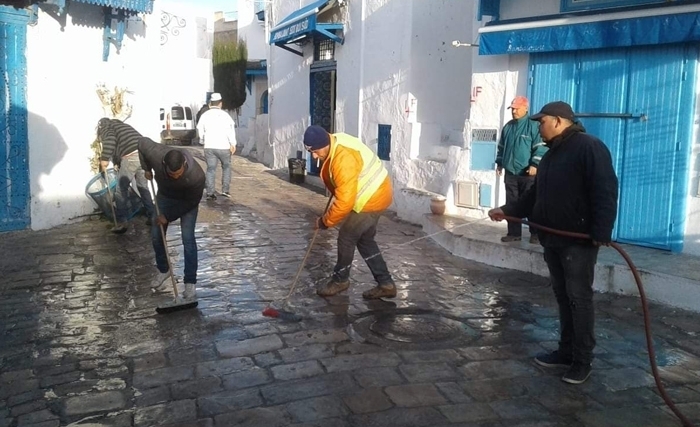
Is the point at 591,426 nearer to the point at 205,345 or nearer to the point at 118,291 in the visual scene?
the point at 205,345

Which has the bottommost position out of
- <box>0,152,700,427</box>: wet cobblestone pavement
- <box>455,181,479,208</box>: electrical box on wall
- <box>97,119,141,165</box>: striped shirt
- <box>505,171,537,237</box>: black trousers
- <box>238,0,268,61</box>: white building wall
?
<box>0,152,700,427</box>: wet cobblestone pavement

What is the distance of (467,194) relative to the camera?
33.5ft

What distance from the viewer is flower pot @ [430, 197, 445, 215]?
10.4 metres

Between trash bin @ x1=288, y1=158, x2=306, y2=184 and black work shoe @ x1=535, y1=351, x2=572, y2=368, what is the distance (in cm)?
1129

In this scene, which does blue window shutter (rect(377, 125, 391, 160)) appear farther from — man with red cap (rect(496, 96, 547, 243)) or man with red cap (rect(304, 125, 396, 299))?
man with red cap (rect(304, 125, 396, 299))

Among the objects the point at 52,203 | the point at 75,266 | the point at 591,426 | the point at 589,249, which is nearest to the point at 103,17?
the point at 52,203

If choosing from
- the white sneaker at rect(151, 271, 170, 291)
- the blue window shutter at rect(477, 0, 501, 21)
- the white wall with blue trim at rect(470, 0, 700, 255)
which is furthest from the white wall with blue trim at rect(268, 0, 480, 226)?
the white sneaker at rect(151, 271, 170, 291)

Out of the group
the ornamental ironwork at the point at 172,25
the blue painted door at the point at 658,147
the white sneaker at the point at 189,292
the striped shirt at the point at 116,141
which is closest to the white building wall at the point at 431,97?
the blue painted door at the point at 658,147

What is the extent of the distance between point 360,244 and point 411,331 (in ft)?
4.16

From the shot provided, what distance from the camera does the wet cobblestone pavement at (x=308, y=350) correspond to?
4.39m

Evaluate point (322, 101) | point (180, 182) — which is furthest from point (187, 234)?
point (322, 101)

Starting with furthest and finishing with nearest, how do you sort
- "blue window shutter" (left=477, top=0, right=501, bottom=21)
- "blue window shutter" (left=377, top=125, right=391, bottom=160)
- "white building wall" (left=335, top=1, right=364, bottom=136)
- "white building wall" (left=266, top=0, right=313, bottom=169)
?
1. "white building wall" (left=266, top=0, right=313, bottom=169)
2. "white building wall" (left=335, top=1, right=364, bottom=136)
3. "blue window shutter" (left=377, top=125, right=391, bottom=160)
4. "blue window shutter" (left=477, top=0, right=501, bottom=21)

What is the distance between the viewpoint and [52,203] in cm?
1012

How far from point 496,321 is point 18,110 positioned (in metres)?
6.95
